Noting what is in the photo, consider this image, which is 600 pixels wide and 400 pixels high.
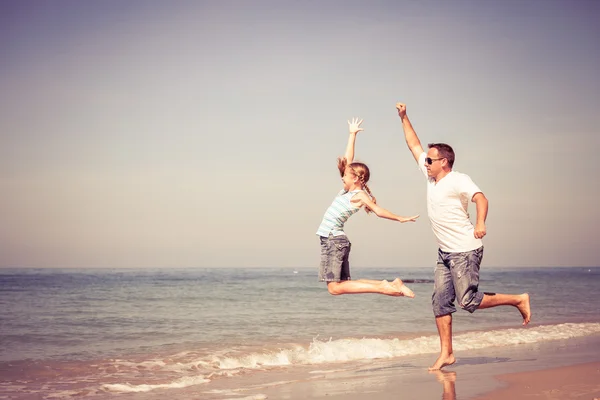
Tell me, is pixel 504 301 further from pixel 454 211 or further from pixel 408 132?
pixel 408 132

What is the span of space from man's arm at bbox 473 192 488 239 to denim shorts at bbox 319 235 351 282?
1511 millimetres

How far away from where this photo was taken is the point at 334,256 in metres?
7.03

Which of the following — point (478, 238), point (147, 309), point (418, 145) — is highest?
point (418, 145)

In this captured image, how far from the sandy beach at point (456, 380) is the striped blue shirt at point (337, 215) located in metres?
1.65

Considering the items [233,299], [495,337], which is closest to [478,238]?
[495,337]

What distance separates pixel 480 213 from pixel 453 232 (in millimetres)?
429

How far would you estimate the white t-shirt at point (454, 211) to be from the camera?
6.36 meters

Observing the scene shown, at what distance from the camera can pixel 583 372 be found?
6.88 metres

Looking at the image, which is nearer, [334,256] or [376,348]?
[334,256]

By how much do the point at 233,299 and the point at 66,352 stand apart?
12191 mm

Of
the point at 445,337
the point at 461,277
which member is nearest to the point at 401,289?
the point at 445,337

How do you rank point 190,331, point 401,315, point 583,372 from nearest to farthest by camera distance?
1. point 583,372
2. point 190,331
3. point 401,315

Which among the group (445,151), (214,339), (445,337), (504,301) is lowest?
(214,339)

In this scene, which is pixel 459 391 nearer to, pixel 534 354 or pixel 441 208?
pixel 441 208
